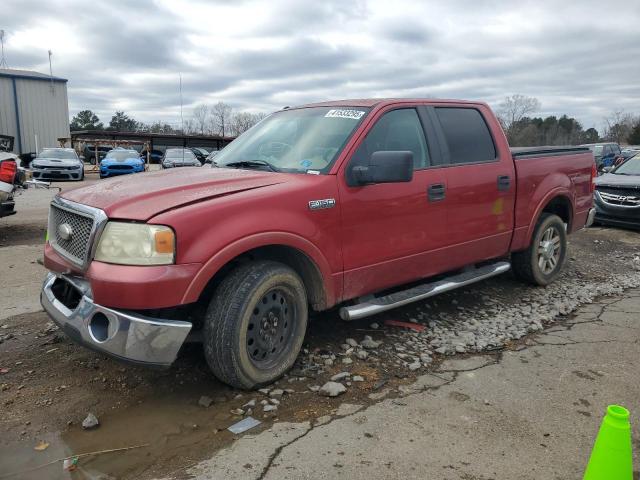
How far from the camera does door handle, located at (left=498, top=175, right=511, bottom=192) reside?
503 cm

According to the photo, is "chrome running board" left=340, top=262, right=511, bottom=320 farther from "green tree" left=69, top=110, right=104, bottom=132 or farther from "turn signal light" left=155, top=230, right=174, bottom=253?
"green tree" left=69, top=110, right=104, bottom=132

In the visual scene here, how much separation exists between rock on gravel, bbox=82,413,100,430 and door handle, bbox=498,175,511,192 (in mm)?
3921

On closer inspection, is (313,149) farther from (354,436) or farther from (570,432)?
(570,432)

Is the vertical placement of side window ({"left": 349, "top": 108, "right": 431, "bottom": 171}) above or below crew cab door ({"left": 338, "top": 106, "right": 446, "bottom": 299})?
above

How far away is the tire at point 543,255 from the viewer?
18.9 feet

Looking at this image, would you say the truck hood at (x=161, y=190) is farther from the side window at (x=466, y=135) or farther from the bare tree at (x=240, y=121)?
the bare tree at (x=240, y=121)

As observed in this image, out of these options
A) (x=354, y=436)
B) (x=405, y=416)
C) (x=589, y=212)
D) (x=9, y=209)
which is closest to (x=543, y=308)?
(x=589, y=212)

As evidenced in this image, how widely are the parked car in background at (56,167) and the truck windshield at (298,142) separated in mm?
17654

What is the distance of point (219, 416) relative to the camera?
317 cm

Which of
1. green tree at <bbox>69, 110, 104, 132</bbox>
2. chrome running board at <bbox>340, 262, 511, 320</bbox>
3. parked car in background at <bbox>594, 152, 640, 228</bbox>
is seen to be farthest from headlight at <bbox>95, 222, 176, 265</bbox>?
green tree at <bbox>69, 110, 104, 132</bbox>

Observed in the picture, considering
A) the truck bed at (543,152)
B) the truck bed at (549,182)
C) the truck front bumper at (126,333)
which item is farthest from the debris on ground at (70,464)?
the truck bed at (543,152)

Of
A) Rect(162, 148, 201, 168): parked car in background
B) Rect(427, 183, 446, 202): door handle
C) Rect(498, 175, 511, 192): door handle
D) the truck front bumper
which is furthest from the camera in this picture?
Rect(162, 148, 201, 168): parked car in background

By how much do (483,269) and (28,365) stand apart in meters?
3.98

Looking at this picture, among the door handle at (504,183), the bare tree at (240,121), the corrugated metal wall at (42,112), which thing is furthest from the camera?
the bare tree at (240,121)
